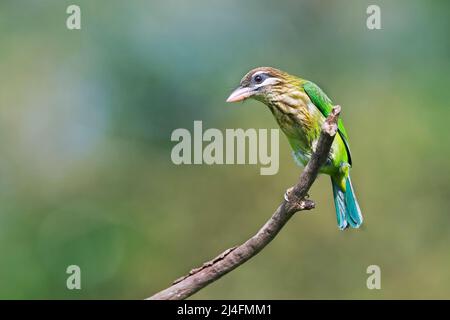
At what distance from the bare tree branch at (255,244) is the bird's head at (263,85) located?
1.22 metres

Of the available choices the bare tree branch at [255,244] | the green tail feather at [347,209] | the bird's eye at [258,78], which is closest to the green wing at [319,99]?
the bird's eye at [258,78]

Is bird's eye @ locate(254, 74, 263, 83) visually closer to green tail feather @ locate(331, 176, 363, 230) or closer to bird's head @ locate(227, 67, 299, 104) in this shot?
bird's head @ locate(227, 67, 299, 104)

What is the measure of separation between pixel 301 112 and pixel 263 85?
0.34 metres

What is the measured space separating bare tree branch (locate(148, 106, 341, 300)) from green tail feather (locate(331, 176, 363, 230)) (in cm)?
126

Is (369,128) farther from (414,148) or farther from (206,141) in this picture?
(206,141)

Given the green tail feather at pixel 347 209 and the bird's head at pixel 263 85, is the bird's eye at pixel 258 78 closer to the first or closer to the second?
the bird's head at pixel 263 85

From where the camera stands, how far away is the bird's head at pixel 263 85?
5773mm

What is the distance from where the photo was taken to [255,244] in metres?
4.61

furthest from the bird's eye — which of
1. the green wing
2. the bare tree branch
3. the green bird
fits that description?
the bare tree branch

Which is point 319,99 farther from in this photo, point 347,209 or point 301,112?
point 347,209

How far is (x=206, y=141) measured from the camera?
31.9 feet

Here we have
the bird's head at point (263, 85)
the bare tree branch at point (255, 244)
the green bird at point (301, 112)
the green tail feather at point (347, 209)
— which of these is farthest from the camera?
the green tail feather at point (347, 209)

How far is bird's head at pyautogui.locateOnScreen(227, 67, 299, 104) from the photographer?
5.77 m

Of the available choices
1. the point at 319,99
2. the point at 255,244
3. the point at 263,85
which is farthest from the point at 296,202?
the point at 263,85
